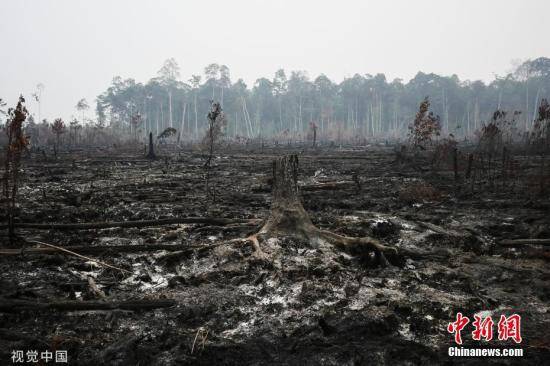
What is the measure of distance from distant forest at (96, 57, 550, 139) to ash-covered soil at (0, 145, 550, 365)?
58809 mm

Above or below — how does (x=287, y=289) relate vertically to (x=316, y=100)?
below

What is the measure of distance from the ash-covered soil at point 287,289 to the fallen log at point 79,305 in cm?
5

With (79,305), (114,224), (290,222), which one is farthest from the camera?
(114,224)

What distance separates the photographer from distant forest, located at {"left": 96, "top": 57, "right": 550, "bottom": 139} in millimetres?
66062

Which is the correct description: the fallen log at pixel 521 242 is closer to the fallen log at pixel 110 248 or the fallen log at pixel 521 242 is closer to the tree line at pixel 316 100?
the fallen log at pixel 110 248

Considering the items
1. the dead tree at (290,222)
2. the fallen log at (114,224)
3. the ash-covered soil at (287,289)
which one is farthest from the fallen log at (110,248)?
the dead tree at (290,222)

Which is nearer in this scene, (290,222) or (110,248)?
(110,248)

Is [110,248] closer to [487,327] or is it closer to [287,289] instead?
[287,289]

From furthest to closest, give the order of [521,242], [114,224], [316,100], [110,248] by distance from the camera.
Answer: [316,100] < [114,224] < [521,242] < [110,248]

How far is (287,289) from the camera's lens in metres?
3.67

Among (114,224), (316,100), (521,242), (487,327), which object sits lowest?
(487,327)

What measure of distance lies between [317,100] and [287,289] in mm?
71030

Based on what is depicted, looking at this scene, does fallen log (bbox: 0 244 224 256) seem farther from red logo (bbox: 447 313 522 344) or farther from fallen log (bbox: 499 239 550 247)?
fallen log (bbox: 499 239 550 247)

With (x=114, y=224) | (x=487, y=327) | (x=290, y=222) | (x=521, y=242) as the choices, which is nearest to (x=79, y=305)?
(x=114, y=224)
